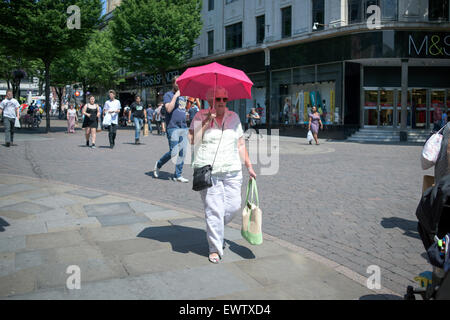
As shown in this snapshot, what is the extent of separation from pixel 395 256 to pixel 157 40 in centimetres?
2721

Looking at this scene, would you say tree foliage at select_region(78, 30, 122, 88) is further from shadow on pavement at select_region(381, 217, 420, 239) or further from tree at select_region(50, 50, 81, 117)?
shadow on pavement at select_region(381, 217, 420, 239)

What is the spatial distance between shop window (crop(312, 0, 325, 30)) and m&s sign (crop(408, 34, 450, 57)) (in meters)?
4.74

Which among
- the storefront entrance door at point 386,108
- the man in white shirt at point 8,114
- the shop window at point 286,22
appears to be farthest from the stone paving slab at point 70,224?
the shop window at point 286,22

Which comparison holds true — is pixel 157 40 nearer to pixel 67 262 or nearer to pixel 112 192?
pixel 112 192

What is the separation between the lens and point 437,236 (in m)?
2.62

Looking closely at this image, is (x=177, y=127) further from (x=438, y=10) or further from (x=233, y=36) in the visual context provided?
(x=233, y=36)

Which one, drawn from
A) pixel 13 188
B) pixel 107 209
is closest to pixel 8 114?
pixel 13 188

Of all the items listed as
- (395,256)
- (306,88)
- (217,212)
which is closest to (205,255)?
(217,212)

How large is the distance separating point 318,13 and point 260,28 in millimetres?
5075

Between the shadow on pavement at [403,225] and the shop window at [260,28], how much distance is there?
23.5 meters

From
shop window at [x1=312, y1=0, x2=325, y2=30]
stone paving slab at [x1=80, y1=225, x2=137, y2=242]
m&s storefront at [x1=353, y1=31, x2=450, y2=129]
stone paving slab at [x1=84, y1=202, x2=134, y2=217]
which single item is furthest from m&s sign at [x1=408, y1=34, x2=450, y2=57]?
stone paving slab at [x1=80, y1=225, x2=137, y2=242]

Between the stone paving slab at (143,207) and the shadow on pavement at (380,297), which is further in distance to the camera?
the stone paving slab at (143,207)

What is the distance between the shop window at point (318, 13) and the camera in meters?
23.6

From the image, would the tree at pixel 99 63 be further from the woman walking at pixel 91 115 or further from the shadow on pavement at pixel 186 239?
the shadow on pavement at pixel 186 239
